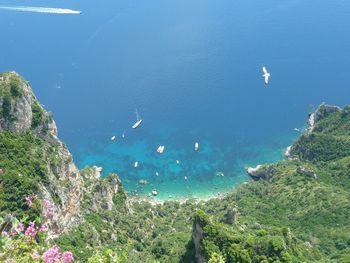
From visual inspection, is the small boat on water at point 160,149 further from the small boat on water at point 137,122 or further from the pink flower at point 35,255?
the pink flower at point 35,255

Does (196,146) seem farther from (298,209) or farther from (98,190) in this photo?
(98,190)

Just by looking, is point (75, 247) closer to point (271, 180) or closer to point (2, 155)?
point (2, 155)

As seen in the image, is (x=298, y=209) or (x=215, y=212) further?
(x=215, y=212)

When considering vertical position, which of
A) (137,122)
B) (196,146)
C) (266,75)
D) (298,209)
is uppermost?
(266,75)

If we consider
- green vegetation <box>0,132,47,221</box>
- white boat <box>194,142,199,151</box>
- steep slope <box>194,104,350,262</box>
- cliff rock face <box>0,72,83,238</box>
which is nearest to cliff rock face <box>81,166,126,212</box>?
cliff rock face <box>0,72,83,238</box>

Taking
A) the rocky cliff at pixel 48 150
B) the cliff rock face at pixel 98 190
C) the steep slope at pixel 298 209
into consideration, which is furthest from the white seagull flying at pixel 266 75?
the rocky cliff at pixel 48 150

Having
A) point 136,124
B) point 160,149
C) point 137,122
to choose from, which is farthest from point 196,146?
point 137,122

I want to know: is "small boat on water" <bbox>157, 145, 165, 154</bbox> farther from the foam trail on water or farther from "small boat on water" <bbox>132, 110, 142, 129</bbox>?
the foam trail on water
